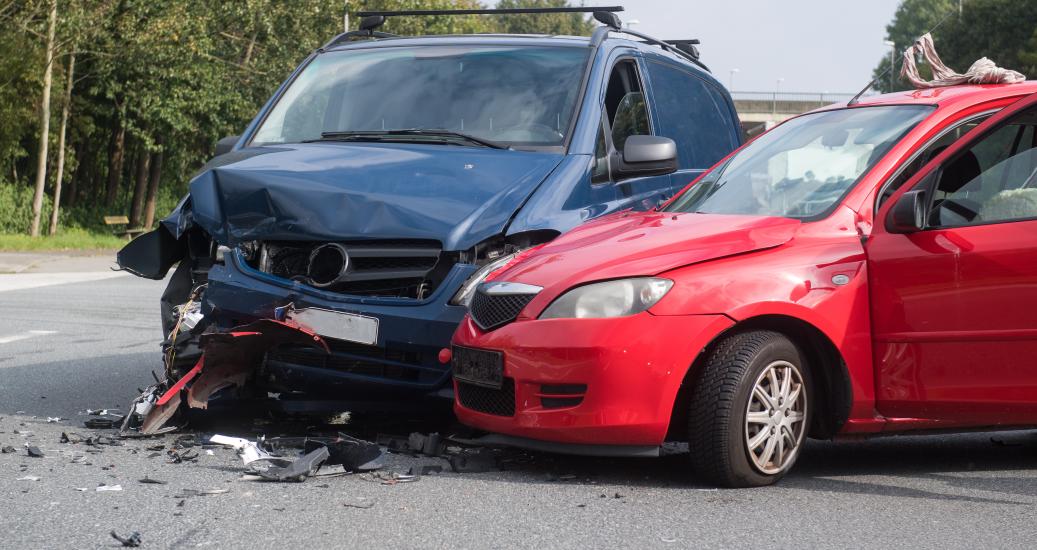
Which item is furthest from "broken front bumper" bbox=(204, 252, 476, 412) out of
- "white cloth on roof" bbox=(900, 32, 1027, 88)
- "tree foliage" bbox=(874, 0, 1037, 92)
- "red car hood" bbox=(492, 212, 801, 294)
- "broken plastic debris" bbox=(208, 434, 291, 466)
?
"tree foliage" bbox=(874, 0, 1037, 92)

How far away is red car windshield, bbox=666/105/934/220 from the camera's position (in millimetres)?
6035

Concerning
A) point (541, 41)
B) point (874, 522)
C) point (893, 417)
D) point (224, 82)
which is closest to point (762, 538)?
point (874, 522)

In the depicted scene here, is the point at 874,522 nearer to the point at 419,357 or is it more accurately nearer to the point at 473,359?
the point at 473,359

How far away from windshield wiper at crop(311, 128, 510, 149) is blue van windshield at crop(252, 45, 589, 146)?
105 mm

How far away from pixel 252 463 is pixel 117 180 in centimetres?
4200

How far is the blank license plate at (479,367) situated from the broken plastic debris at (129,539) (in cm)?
160

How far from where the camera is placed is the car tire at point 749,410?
546 centimetres

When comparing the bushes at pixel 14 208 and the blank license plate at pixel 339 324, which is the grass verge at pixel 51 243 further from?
the blank license plate at pixel 339 324

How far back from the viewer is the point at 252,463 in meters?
6.00

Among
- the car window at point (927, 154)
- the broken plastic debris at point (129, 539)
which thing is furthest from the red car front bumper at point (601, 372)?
the broken plastic debris at point (129, 539)

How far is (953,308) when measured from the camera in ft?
18.5

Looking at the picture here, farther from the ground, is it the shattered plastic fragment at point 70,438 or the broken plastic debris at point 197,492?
the broken plastic debris at point 197,492

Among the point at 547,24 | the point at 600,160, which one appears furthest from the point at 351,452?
the point at 547,24

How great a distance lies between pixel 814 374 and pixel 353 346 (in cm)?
202
